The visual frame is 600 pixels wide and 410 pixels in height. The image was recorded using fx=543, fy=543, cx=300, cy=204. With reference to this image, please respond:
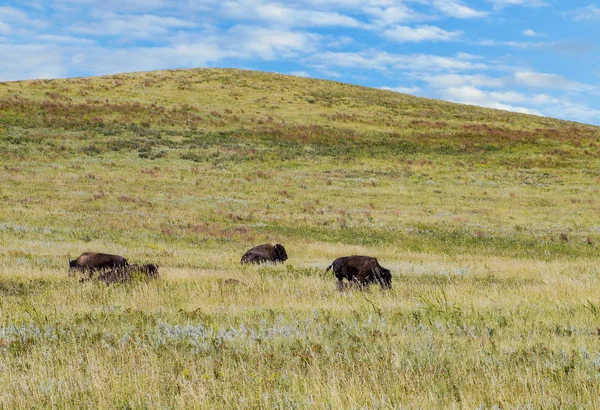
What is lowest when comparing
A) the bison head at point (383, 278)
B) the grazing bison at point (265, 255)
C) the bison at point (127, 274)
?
the grazing bison at point (265, 255)

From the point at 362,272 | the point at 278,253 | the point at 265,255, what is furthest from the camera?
the point at 278,253

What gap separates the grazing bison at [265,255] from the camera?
16578 millimetres

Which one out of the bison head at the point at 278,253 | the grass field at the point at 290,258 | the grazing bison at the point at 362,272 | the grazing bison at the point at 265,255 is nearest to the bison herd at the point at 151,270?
the grazing bison at the point at 362,272

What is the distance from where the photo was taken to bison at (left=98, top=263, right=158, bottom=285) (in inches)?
470

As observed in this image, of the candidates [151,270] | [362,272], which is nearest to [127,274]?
[151,270]

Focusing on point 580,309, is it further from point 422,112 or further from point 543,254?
point 422,112

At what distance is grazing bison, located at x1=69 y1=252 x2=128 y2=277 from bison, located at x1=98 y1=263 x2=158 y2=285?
0.90 metres

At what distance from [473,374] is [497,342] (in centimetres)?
146

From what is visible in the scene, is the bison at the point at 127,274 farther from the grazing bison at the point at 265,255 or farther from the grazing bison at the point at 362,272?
the grazing bison at the point at 265,255

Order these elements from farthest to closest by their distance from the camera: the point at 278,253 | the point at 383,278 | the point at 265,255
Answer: the point at 278,253 < the point at 265,255 < the point at 383,278

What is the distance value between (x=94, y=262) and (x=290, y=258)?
703 centimetres

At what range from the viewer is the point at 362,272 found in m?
12.1

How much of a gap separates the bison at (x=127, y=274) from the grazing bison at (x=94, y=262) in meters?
0.90

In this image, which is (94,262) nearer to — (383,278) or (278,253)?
(278,253)
